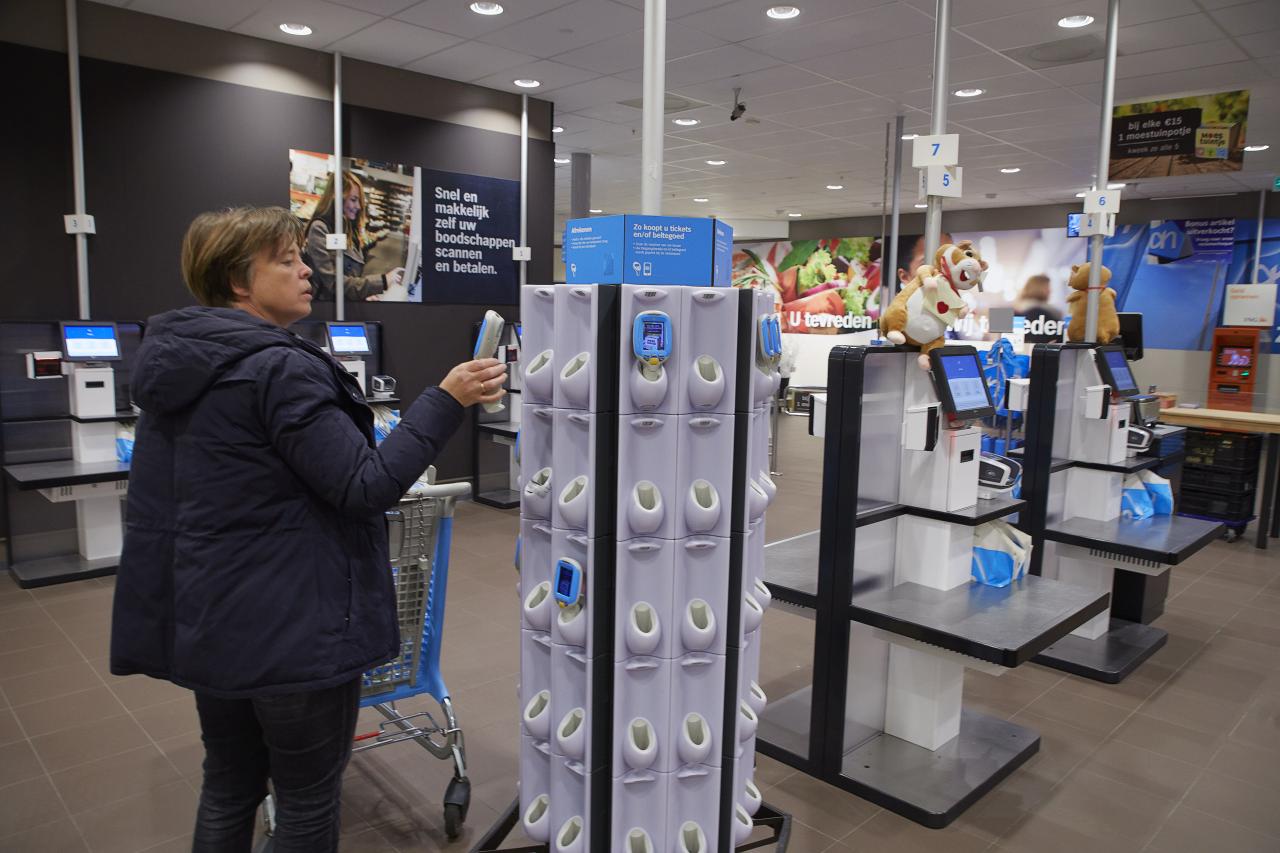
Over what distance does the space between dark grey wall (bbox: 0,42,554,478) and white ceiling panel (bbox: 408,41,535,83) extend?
425mm

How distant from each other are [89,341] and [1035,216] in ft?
43.6

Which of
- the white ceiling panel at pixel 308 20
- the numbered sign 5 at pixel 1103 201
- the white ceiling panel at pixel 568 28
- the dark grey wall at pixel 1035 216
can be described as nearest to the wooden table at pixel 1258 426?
the numbered sign 5 at pixel 1103 201

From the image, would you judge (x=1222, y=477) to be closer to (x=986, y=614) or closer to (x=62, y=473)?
(x=986, y=614)

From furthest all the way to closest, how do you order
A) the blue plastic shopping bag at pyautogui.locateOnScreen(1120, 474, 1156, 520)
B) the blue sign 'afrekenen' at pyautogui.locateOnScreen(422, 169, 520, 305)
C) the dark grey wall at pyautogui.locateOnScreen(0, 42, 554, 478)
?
1. the blue sign 'afrekenen' at pyautogui.locateOnScreen(422, 169, 520, 305)
2. the dark grey wall at pyautogui.locateOnScreen(0, 42, 554, 478)
3. the blue plastic shopping bag at pyautogui.locateOnScreen(1120, 474, 1156, 520)

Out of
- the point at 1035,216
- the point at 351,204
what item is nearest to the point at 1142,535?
the point at 351,204

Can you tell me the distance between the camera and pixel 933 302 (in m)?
3.02

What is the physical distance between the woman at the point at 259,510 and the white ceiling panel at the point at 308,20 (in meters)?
4.47

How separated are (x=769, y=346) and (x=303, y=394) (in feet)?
3.51

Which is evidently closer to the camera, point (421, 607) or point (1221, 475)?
point (421, 607)

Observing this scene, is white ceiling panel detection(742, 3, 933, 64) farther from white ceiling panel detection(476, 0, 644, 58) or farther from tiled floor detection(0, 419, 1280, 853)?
tiled floor detection(0, 419, 1280, 853)

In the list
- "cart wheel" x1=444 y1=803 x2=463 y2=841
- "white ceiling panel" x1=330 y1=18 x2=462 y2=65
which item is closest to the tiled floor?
"cart wheel" x1=444 y1=803 x2=463 y2=841

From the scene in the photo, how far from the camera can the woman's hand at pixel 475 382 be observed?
1.70 m

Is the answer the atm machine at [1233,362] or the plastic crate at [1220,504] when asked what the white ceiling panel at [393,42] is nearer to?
the plastic crate at [1220,504]

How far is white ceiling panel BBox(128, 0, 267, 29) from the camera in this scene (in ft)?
17.3
